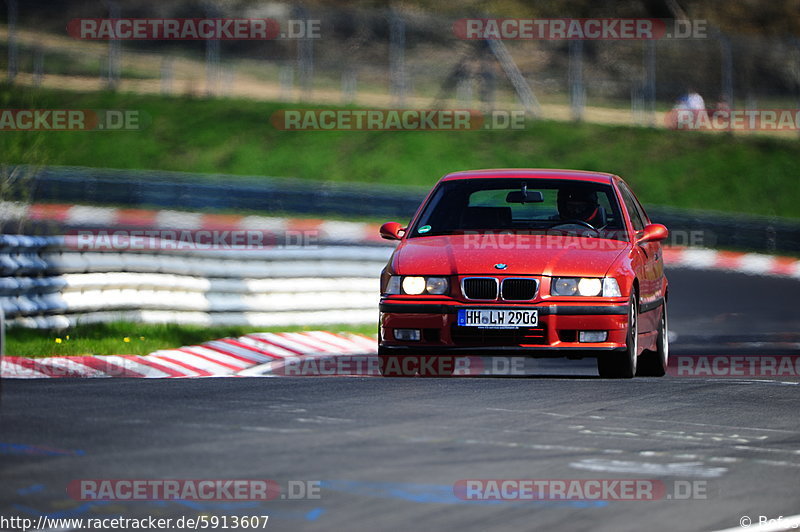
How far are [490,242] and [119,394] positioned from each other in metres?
3.22

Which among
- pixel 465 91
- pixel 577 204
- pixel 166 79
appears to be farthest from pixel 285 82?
pixel 577 204

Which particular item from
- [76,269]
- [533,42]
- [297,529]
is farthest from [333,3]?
[297,529]

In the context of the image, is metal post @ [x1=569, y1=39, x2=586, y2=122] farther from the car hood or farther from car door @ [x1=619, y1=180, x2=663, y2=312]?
the car hood

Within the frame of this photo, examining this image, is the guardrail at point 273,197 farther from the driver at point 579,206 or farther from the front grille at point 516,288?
the front grille at point 516,288

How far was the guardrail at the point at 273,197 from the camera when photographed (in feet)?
105

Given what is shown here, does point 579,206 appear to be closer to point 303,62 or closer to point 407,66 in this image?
point 303,62

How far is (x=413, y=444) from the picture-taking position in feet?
26.3

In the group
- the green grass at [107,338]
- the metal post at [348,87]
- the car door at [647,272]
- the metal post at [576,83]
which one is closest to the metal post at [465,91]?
the metal post at [576,83]

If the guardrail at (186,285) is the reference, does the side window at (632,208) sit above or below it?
above

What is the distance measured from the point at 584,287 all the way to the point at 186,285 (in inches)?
219

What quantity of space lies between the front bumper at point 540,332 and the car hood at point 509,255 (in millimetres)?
249

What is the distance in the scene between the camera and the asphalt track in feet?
21.2

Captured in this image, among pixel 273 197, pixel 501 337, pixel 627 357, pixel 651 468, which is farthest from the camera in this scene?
pixel 273 197

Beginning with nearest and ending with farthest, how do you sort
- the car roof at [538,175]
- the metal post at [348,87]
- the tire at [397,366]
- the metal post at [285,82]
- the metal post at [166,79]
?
the tire at [397,366]
the car roof at [538,175]
the metal post at [348,87]
the metal post at [285,82]
the metal post at [166,79]
